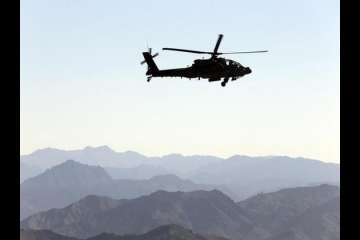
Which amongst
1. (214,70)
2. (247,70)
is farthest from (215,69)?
(247,70)

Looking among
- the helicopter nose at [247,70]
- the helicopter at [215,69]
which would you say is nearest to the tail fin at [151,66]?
the helicopter at [215,69]

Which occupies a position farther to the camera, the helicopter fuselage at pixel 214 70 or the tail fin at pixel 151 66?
the tail fin at pixel 151 66

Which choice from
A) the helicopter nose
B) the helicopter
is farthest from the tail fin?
the helicopter nose

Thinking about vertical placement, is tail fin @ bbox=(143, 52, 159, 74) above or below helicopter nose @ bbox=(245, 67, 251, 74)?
below

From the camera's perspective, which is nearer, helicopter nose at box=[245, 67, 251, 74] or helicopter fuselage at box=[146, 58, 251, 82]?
helicopter fuselage at box=[146, 58, 251, 82]

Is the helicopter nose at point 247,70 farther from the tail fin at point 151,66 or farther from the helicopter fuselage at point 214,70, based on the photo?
the tail fin at point 151,66

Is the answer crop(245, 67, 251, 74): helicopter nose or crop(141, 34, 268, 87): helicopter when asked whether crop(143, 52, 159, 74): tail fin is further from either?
crop(245, 67, 251, 74): helicopter nose

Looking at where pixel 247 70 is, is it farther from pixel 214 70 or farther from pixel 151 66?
pixel 151 66

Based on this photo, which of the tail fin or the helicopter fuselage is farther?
the tail fin
